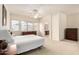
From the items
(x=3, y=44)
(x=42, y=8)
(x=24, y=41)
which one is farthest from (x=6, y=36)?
(x=42, y=8)

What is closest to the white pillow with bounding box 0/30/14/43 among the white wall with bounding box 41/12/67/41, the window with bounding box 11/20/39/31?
the window with bounding box 11/20/39/31

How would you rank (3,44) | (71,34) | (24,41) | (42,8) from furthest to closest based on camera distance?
(71,34) < (24,41) < (42,8) < (3,44)

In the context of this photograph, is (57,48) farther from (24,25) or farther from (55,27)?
(24,25)

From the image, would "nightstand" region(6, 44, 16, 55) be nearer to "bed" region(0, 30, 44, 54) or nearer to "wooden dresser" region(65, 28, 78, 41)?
"bed" region(0, 30, 44, 54)

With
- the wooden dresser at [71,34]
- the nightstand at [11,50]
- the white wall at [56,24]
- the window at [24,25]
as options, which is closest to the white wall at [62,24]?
the white wall at [56,24]

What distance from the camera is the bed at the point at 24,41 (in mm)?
1858

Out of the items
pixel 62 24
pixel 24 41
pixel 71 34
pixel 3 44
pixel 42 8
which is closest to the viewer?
pixel 3 44

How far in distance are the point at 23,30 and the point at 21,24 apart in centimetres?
15

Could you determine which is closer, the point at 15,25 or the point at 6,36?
the point at 6,36

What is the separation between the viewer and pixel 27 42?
2.11 m

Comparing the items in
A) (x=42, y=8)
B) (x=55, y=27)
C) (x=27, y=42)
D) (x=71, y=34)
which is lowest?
(x=27, y=42)

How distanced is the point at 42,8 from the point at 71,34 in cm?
108

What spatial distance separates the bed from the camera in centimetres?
186
